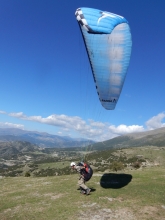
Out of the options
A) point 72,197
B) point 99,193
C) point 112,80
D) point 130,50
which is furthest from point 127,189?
point 130,50

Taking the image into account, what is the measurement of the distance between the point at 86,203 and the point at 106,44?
46.9 feet

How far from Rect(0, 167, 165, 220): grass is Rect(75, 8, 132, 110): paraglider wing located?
33.9 feet

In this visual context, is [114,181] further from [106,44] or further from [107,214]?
[106,44]

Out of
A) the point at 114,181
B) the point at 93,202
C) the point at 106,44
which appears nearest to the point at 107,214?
the point at 93,202

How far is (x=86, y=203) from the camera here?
1694 cm

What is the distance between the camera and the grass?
15000 millimetres

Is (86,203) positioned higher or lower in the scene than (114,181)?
lower

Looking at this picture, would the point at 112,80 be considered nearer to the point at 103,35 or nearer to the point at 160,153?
the point at 103,35

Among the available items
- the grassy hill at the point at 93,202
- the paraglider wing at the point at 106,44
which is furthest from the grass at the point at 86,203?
the paraglider wing at the point at 106,44

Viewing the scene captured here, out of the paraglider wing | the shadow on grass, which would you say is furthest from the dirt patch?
the paraglider wing

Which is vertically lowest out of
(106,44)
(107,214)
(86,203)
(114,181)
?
(107,214)

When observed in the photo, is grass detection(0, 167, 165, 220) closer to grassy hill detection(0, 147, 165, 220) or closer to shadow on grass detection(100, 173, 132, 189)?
grassy hill detection(0, 147, 165, 220)

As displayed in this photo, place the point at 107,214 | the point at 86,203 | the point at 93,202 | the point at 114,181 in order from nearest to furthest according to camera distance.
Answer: the point at 107,214 → the point at 86,203 → the point at 93,202 → the point at 114,181

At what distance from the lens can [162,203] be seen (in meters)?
17.2
